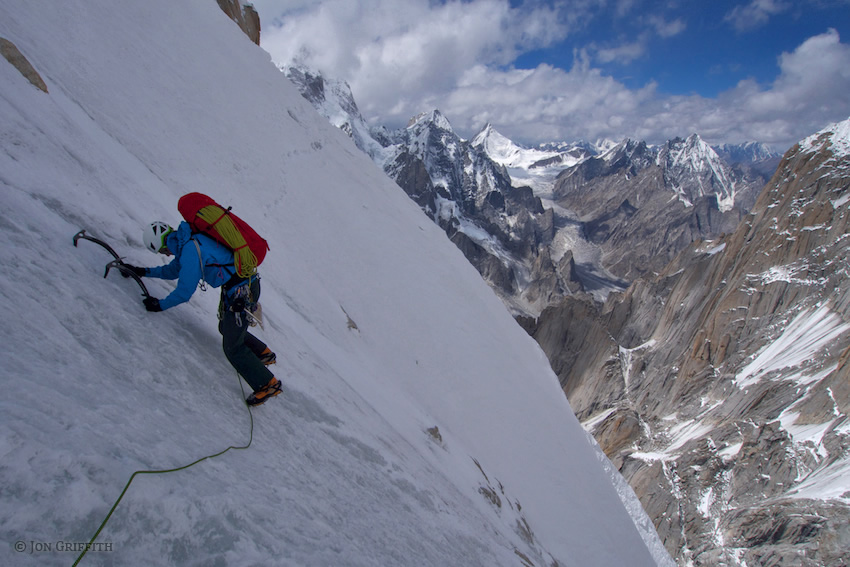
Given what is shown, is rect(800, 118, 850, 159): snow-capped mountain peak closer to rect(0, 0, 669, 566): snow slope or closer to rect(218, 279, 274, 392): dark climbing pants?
rect(0, 0, 669, 566): snow slope

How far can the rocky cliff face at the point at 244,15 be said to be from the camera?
79.0 ft

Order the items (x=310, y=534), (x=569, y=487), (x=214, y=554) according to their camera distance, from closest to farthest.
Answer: (x=214, y=554) < (x=310, y=534) < (x=569, y=487)

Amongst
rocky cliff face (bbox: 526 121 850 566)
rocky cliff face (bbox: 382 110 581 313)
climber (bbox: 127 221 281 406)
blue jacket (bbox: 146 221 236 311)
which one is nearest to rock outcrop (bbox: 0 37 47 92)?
climber (bbox: 127 221 281 406)

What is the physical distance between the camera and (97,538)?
2.35m

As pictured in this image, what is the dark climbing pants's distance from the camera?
4.53 m

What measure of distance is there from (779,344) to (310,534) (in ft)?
222

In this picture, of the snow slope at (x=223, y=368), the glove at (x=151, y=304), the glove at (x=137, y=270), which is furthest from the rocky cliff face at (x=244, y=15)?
the glove at (x=151, y=304)

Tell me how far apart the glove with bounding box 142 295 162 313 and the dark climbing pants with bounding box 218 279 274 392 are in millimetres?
599

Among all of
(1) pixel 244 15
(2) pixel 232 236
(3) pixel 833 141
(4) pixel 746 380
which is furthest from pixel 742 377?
(2) pixel 232 236

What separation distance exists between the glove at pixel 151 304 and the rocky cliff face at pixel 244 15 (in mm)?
25295

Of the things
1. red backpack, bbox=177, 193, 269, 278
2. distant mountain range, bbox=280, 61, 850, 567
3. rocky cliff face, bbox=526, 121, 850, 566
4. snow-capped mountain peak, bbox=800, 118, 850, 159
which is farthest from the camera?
snow-capped mountain peak, bbox=800, 118, 850, 159

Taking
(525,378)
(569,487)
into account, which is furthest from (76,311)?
(525,378)

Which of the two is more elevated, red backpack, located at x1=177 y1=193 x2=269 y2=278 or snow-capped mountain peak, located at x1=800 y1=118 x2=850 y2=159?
red backpack, located at x1=177 y1=193 x2=269 y2=278

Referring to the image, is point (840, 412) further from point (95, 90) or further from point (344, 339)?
point (95, 90)
